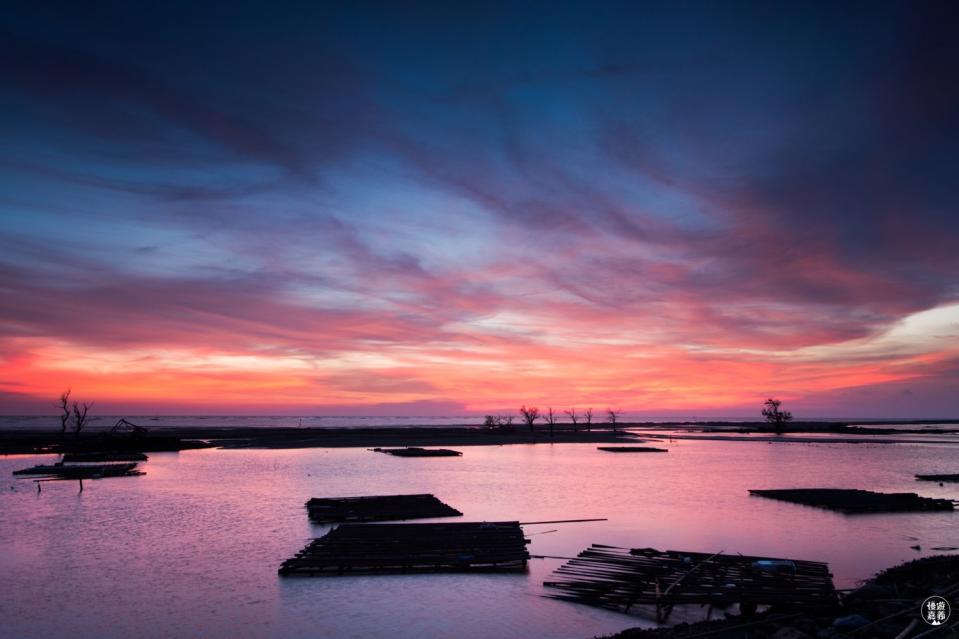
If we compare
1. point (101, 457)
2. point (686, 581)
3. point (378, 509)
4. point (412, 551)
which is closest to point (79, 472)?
point (101, 457)

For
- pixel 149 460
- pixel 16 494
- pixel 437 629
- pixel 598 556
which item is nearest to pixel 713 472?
pixel 598 556

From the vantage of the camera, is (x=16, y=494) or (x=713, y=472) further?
(x=713, y=472)

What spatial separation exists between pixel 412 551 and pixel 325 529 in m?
6.75

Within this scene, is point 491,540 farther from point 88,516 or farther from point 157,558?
point 88,516

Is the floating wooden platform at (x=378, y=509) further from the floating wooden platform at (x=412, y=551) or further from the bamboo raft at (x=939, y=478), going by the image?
the bamboo raft at (x=939, y=478)

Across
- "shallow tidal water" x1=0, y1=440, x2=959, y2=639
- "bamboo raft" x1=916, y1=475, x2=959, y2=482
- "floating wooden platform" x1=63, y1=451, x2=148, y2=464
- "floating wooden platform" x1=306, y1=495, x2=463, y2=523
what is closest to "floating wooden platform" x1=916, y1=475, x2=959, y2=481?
"bamboo raft" x1=916, y1=475, x2=959, y2=482

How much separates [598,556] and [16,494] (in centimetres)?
3409

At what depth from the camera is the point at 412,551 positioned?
21.2 metres

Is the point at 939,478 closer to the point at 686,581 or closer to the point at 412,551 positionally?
the point at 686,581

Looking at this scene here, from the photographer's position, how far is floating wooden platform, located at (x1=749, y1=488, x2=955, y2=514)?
99.5 ft

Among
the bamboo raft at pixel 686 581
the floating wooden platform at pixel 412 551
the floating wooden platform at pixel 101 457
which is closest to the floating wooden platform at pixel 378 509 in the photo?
the floating wooden platform at pixel 412 551

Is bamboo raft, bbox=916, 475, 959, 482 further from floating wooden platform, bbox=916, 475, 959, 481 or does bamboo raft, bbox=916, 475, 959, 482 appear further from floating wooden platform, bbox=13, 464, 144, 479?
floating wooden platform, bbox=13, 464, 144, 479

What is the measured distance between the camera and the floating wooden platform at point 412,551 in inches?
773

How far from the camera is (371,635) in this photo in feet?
46.9
